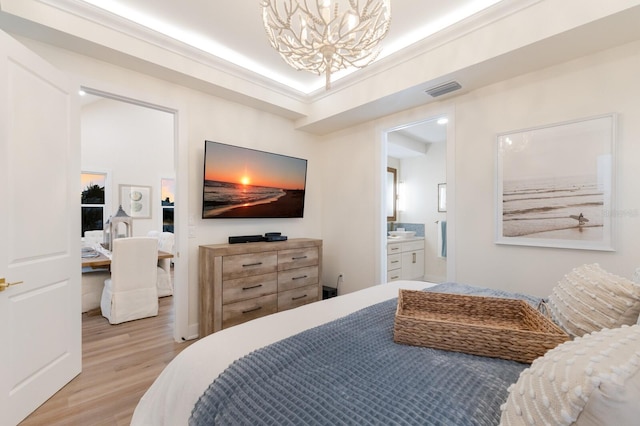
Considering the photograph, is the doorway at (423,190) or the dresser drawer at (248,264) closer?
the dresser drawer at (248,264)

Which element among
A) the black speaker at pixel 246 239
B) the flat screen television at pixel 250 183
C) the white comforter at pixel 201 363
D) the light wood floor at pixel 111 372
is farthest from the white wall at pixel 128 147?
the white comforter at pixel 201 363

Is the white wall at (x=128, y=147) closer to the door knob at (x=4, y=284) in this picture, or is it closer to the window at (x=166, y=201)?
the window at (x=166, y=201)

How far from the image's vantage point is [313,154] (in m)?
4.20

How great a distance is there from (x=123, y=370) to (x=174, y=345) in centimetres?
50

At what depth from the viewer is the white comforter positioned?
3.38ft

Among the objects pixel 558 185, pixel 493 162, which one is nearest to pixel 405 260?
pixel 493 162

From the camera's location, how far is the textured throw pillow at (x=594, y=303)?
3.40 ft

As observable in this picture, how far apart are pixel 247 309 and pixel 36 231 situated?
1757 millimetres

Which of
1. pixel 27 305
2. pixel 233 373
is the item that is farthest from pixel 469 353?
pixel 27 305

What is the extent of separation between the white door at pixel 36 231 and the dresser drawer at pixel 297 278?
1763 mm

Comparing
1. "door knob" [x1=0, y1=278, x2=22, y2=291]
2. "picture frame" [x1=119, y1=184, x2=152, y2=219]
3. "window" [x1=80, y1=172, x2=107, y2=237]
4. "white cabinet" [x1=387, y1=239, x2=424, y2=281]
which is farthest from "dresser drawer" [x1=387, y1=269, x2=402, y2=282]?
"window" [x1=80, y1=172, x2=107, y2=237]

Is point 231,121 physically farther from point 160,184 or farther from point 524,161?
point 160,184

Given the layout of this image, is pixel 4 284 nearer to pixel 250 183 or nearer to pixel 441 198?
pixel 250 183

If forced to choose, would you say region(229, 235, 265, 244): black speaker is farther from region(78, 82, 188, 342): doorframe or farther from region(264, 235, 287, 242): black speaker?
region(78, 82, 188, 342): doorframe
